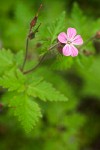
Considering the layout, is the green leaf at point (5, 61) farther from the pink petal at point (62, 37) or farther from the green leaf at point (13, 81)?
the pink petal at point (62, 37)

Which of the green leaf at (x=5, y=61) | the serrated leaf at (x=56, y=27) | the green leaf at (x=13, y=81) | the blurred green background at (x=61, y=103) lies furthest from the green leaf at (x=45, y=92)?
the blurred green background at (x=61, y=103)

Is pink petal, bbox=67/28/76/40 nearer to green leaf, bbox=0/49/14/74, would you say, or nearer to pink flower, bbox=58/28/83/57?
pink flower, bbox=58/28/83/57

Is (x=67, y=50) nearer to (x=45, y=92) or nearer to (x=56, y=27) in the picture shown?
(x=56, y=27)

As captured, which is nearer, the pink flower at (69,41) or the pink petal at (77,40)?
the pink flower at (69,41)

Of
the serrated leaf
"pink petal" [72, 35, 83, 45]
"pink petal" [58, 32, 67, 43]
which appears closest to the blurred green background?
the serrated leaf

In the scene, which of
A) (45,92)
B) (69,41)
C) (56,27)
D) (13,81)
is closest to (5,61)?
(13,81)

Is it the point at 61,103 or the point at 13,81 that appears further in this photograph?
the point at 61,103
